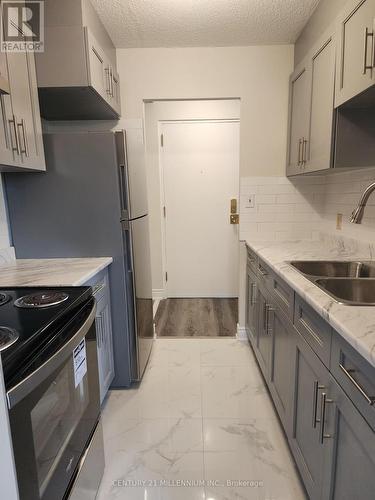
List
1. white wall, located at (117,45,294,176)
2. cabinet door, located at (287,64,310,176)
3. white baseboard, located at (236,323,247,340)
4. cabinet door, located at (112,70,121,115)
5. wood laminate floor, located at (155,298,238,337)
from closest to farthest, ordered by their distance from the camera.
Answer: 1. cabinet door, located at (287,64,310,176)
2. cabinet door, located at (112,70,121,115)
3. white wall, located at (117,45,294,176)
4. white baseboard, located at (236,323,247,340)
5. wood laminate floor, located at (155,298,238,337)

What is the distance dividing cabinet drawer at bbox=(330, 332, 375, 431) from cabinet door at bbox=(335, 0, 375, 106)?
111 centimetres

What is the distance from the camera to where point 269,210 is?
2.54 meters

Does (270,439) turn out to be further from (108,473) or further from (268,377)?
(108,473)

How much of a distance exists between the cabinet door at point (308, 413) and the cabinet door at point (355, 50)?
1.18m

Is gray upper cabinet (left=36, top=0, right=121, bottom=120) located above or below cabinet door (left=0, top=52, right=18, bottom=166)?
above

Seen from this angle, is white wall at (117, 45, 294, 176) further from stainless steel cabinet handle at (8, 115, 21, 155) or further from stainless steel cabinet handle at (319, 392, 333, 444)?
stainless steel cabinet handle at (319, 392, 333, 444)

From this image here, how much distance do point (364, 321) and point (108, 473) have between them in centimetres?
135

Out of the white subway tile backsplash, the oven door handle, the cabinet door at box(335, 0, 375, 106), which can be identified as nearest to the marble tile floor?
the oven door handle

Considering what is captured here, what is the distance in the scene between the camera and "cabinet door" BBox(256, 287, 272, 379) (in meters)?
1.86

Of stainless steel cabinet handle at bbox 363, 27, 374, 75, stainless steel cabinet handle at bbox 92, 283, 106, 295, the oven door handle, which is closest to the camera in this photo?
the oven door handle

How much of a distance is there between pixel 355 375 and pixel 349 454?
240 millimetres

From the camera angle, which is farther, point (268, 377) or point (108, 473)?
point (268, 377)

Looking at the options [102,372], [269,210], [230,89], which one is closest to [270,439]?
[102,372]

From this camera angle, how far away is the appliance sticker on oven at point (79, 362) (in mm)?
1038
